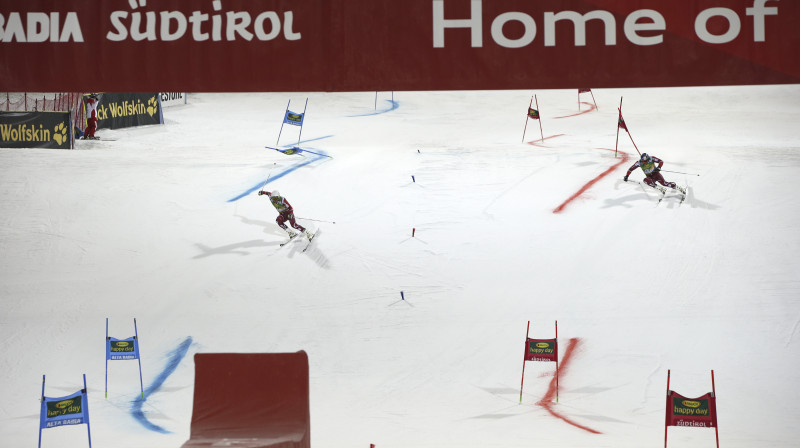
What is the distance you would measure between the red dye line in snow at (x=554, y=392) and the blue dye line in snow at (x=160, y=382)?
3.85m

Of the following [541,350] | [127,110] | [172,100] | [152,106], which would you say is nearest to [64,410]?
[541,350]

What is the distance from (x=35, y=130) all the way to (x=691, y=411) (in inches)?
521

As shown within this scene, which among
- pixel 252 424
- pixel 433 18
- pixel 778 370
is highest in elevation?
pixel 433 18

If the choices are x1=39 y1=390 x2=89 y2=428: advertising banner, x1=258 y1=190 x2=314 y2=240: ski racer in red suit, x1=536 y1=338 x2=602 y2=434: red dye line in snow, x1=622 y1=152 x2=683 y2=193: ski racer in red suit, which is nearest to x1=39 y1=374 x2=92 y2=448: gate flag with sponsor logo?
x1=39 y1=390 x2=89 y2=428: advertising banner

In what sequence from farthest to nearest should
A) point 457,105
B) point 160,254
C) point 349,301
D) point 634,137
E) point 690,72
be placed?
1. point 457,105
2. point 634,137
3. point 160,254
4. point 349,301
5. point 690,72

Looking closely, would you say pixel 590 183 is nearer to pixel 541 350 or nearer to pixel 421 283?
pixel 421 283

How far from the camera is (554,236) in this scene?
42.7 feet

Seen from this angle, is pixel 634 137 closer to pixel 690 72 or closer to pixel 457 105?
pixel 457 105

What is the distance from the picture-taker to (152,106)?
1927 cm

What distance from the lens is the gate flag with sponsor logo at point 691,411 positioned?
23.5ft

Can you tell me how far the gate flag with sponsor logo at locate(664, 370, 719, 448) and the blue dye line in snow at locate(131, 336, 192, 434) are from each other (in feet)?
15.7

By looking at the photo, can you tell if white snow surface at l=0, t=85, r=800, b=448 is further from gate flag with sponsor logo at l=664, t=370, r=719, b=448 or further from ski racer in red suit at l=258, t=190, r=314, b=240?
gate flag with sponsor logo at l=664, t=370, r=719, b=448

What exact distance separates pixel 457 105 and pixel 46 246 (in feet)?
38.1

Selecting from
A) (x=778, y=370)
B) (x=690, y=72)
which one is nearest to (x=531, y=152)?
(x=778, y=370)
